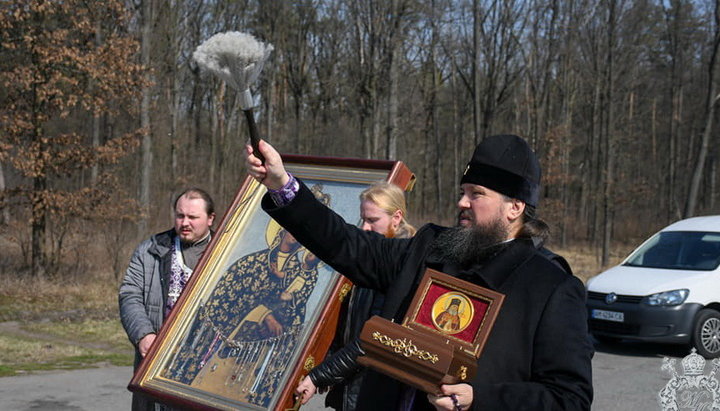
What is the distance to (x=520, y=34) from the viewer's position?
30.8m

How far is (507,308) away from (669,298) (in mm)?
9833

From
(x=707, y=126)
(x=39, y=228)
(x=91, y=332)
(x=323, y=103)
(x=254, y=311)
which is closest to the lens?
(x=254, y=311)

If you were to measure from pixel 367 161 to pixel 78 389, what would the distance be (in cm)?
523

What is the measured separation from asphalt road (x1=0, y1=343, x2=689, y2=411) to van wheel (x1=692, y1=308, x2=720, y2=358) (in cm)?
64

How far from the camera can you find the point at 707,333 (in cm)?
1164

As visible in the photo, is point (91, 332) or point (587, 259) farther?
point (587, 259)

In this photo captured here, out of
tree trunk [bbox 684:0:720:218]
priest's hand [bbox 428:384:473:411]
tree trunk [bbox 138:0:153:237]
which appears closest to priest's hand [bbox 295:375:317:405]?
priest's hand [bbox 428:384:473:411]

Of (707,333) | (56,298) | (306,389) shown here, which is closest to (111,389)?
(306,389)

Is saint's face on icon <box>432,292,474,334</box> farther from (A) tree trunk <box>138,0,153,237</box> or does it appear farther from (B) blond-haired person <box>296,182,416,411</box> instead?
(A) tree trunk <box>138,0,153,237</box>

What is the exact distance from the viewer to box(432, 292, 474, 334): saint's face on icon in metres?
2.59

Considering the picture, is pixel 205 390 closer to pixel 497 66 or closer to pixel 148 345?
pixel 148 345

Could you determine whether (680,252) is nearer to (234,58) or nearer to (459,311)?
(459,311)

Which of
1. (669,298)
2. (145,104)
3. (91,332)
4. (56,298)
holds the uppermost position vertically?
(145,104)

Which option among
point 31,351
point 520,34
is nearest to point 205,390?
point 31,351
